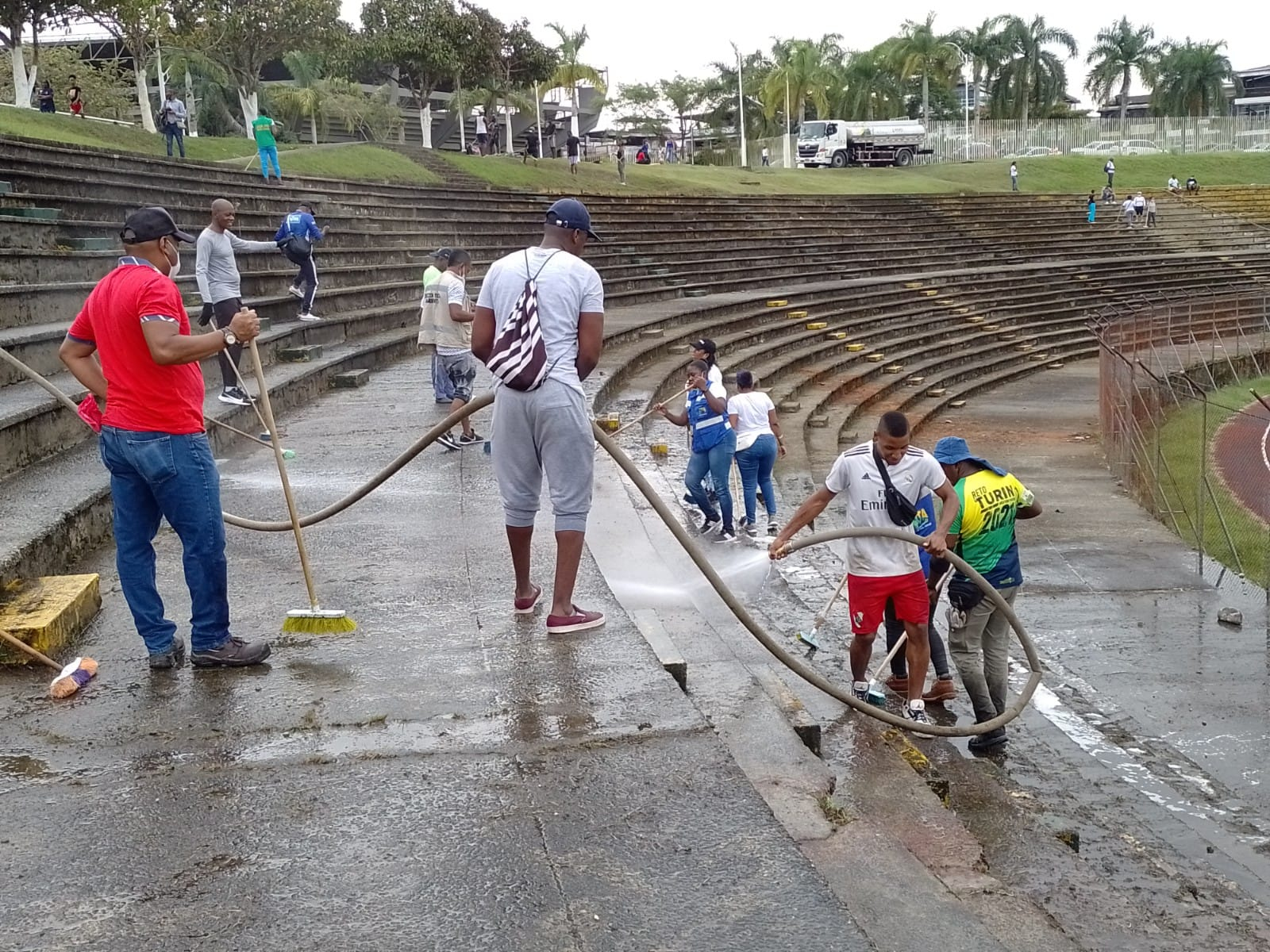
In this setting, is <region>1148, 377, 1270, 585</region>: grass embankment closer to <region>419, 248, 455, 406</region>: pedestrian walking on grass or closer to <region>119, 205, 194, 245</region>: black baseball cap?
<region>419, 248, 455, 406</region>: pedestrian walking on grass

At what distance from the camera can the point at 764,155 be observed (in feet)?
193

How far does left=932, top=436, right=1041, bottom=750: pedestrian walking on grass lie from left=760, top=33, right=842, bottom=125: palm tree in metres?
58.5

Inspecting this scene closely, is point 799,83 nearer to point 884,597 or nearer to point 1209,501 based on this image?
point 1209,501

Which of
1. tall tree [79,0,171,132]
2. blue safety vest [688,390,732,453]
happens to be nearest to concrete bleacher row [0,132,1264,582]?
blue safety vest [688,390,732,453]

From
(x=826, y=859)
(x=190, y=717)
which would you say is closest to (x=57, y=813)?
(x=190, y=717)

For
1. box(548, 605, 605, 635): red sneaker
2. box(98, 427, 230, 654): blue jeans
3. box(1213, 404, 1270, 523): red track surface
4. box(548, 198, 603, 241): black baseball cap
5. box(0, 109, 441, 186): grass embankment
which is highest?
box(0, 109, 441, 186): grass embankment

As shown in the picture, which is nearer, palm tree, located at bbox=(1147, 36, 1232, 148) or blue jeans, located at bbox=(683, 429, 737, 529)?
blue jeans, located at bbox=(683, 429, 737, 529)

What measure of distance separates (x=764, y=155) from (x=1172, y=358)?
126ft

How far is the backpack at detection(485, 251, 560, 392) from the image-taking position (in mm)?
4922

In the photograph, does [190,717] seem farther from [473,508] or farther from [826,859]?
[473,508]

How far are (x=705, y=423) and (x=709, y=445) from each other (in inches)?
7.4

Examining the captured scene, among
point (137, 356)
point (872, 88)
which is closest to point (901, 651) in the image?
point (137, 356)

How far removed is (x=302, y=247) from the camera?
13.6 meters

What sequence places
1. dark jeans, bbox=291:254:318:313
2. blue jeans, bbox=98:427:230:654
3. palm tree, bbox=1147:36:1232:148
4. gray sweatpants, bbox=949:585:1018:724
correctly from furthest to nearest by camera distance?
palm tree, bbox=1147:36:1232:148
dark jeans, bbox=291:254:318:313
gray sweatpants, bbox=949:585:1018:724
blue jeans, bbox=98:427:230:654
